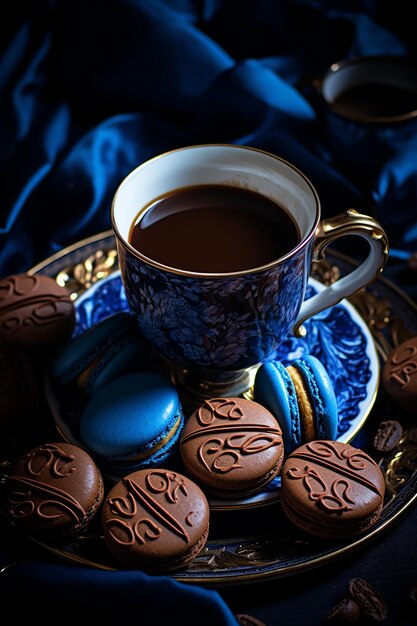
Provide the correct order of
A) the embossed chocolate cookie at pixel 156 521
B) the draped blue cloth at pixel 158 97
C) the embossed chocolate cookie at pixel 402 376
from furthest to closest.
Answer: the draped blue cloth at pixel 158 97 < the embossed chocolate cookie at pixel 402 376 < the embossed chocolate cookie at pixel 156 521

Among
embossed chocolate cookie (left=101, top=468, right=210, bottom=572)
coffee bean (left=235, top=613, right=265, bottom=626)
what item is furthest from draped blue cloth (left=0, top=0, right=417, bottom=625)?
coffee bean (left=235, top=613, right=265, bottom=626)

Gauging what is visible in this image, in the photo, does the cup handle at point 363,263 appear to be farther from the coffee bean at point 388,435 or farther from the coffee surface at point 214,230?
the coffee bean at point 388,435

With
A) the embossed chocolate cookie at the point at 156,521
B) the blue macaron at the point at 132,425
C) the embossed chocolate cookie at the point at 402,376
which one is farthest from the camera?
the embossed chocolate cookie at the point at 402,376

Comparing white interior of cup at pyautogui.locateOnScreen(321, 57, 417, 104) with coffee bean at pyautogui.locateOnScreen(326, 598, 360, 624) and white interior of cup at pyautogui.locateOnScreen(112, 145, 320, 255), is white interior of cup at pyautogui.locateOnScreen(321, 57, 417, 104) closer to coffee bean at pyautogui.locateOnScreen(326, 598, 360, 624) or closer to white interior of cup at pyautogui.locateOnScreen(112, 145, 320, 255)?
white interior of cup at pyautogui.locateOnScreen(112, 145, 320, 255)

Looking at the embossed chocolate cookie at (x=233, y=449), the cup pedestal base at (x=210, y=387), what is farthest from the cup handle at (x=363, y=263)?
the embossed chocolate cookie at (x=233, y=449)

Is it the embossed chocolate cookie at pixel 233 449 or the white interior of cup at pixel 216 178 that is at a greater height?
the white interior of cup at pixel 216 178

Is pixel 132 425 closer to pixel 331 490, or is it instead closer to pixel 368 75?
pixel 331 490
